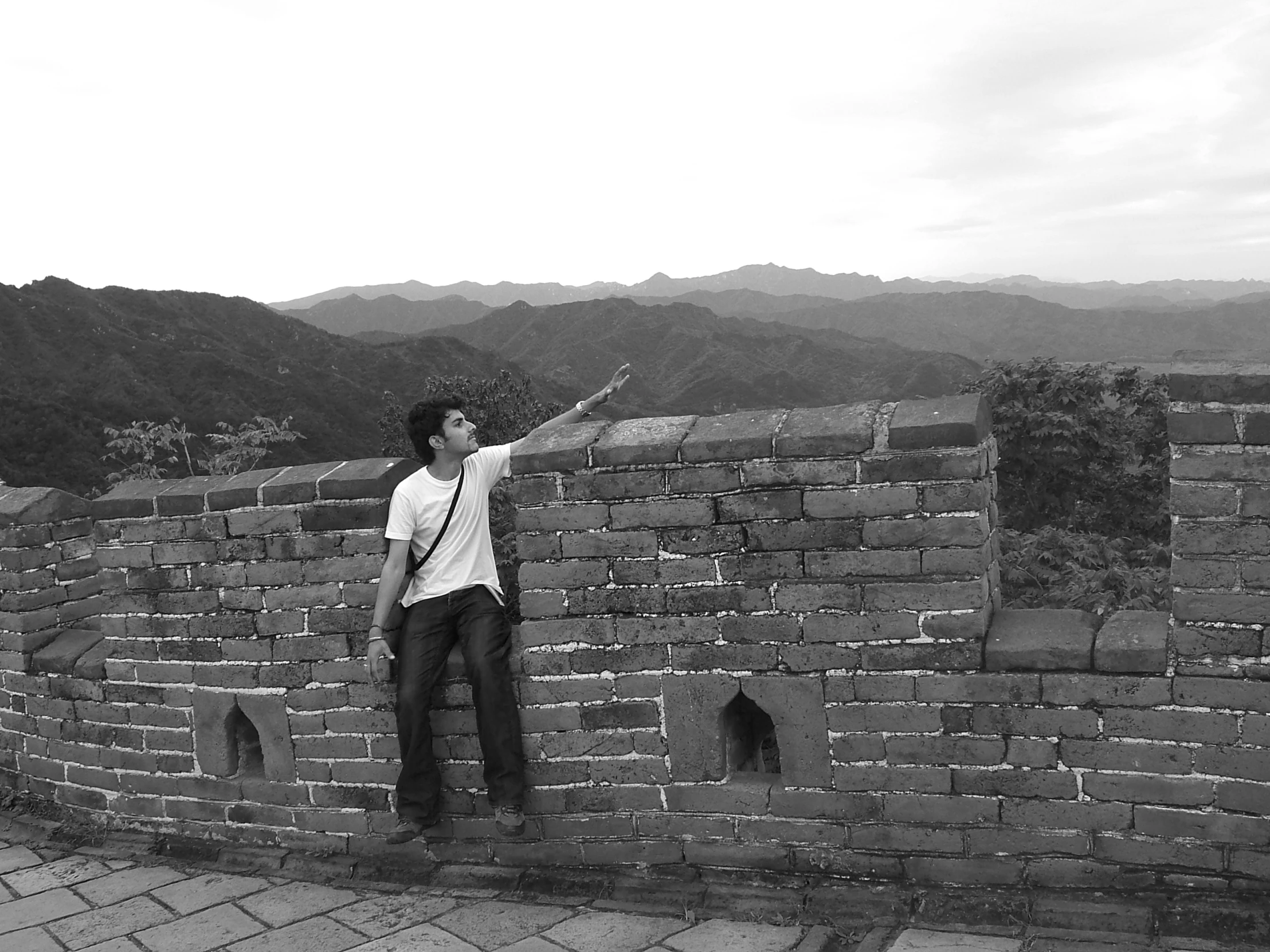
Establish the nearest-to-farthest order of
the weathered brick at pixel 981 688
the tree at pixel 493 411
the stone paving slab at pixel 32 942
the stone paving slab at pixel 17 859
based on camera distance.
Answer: the weathered brick at pixel 981 688 → the stone paving slab at pixel 32 942 → the stone paving slab at pixel 17 859 → the tree at pixel 493 411

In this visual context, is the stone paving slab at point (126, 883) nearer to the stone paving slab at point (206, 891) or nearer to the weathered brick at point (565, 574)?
the stone paving slab at point (206, 891)

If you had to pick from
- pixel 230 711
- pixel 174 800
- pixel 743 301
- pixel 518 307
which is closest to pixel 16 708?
pixel 174 800

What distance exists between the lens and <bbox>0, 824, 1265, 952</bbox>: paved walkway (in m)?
2.69

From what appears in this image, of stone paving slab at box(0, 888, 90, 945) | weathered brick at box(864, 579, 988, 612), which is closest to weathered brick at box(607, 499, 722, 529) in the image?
weathered brick at box(864, 579, 988, 612)

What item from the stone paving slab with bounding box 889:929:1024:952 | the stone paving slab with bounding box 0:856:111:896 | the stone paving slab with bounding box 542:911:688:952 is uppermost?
the stone paving slab with bounding box 889:929:1024:952

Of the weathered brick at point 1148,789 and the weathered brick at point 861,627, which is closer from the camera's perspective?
the weathered brick at point 1148,789

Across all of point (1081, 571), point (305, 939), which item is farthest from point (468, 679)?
point (1081, 571)

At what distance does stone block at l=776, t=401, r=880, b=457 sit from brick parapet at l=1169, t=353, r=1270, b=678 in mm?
793

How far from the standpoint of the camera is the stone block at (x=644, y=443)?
120 inches

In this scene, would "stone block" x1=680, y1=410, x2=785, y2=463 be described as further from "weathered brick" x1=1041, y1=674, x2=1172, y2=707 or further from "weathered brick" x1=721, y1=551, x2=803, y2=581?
"weathered brick" x1=1041, y1=674, x2=1172, y2=707

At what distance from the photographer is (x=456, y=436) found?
3.29 meters

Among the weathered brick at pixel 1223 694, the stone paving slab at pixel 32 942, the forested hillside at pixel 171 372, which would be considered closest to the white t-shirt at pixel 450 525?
the stone paving slab at pixel 32 942

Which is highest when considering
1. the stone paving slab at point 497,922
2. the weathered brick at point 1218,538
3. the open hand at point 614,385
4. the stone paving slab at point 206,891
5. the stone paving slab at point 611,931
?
the open hand at point 614,385

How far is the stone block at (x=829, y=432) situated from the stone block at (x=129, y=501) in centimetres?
240
